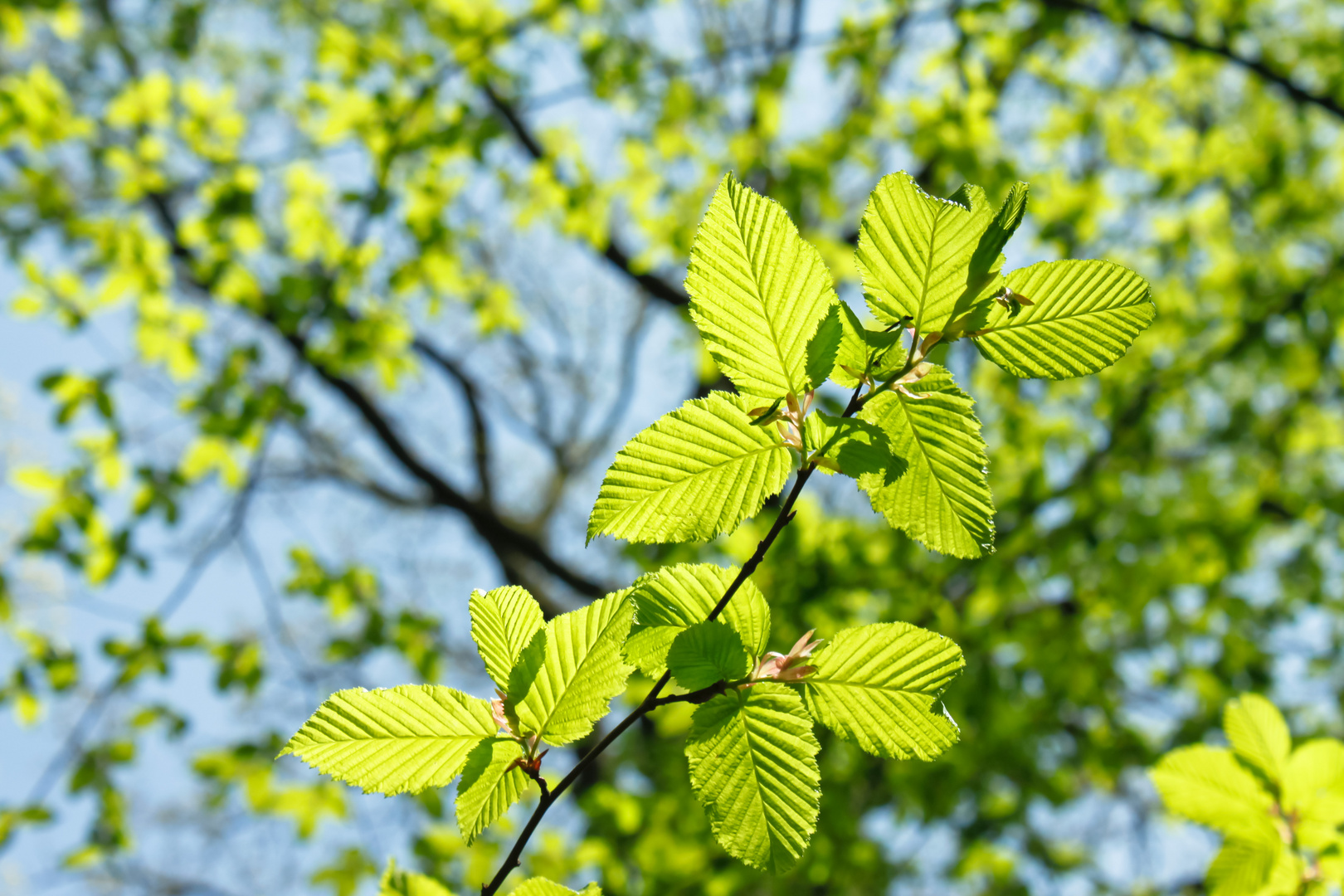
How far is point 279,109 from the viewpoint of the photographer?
18.0 feet

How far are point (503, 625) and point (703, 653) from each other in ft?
0.49

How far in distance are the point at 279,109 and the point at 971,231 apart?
20.1ft

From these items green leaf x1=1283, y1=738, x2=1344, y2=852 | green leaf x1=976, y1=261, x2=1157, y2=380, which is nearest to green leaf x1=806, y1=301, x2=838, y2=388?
green leaf x1=976, y1=261, x2=1157, y2=380

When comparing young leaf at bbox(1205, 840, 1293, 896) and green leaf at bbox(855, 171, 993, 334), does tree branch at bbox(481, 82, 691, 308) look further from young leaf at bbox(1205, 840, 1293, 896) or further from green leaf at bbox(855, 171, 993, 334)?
green leaf at bbox(855, 171, 993, 334)

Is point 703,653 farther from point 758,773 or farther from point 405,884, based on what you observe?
point 405,884

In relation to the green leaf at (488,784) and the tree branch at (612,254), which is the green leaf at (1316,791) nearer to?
the green leaf at (488,784)

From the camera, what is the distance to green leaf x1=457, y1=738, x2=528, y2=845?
0.55 m

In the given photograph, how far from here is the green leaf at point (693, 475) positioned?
0.49 m

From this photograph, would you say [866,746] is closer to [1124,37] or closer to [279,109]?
[1124,37]

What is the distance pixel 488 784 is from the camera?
1.84 feet

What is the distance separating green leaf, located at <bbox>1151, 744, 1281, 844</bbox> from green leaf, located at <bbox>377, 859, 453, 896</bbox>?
75 centimetres

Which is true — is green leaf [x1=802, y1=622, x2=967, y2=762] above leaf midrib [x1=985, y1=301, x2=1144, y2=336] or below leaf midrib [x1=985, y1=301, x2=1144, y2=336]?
below

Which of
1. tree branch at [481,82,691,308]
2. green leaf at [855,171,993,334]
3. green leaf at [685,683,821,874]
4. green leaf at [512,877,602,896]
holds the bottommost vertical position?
green leaf at [512,877,602,896]

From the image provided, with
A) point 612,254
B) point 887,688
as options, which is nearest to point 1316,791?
point 887,688
